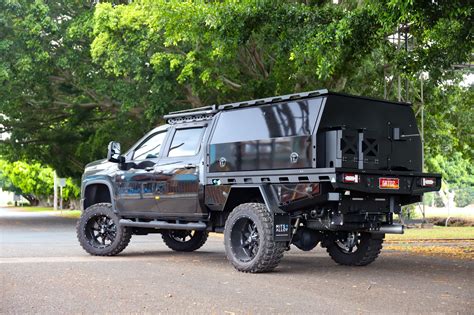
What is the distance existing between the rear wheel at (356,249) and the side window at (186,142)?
2.75m

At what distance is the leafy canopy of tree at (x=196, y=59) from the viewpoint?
14398mm

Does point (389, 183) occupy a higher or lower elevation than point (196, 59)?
lower

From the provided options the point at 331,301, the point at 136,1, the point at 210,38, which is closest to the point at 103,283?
the point at 331,301

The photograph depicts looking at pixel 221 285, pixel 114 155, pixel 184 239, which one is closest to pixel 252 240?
pixel 221 285

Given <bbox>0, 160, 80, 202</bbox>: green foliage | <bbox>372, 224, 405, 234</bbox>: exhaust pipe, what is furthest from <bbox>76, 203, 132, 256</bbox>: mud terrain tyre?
<bbox>0, 160, 80, 202</bbox>: green foliage

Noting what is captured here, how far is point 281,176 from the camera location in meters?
10.6

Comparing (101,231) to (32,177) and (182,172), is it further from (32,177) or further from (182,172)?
(32,177)

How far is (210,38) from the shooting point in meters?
17.0

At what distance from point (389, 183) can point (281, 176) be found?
1.56 meters

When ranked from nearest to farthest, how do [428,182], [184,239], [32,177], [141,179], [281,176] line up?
[281,176], [428,182], [141,179], [184,239], [32,177]

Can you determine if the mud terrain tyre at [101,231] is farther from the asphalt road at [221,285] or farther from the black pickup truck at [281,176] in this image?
the asphalt road at [221,285]

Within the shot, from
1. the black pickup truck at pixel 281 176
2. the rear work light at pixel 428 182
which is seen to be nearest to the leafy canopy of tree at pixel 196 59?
the black pickup truck at pixel 281 176

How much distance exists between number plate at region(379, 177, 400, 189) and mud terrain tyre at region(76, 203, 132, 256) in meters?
5.02

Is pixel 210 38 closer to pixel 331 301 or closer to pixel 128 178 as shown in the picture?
pixel 128 178
